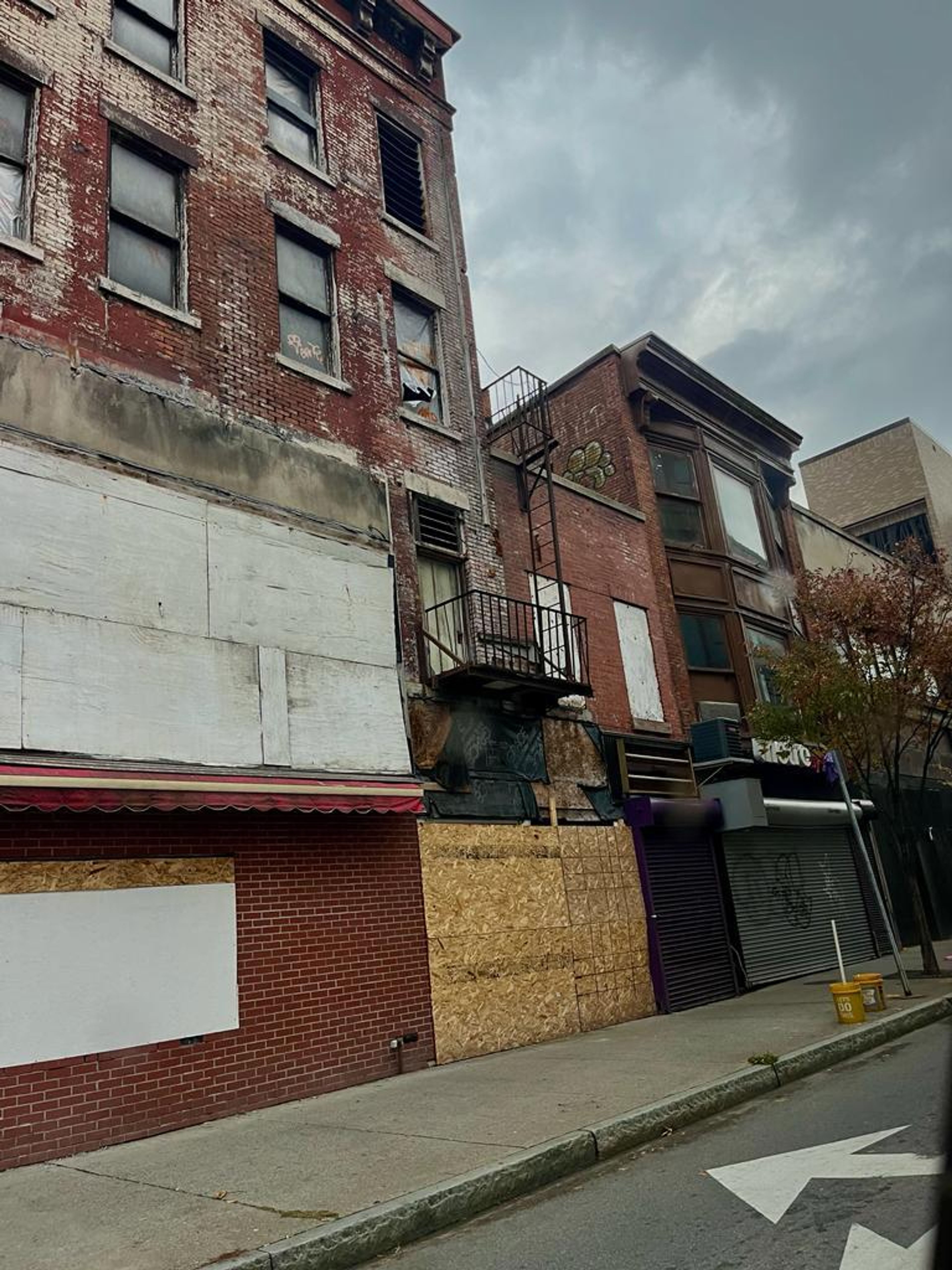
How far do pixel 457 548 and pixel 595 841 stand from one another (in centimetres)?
468

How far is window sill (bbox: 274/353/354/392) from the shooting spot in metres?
11.6

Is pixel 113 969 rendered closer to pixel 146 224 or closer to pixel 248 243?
pixel 146 224

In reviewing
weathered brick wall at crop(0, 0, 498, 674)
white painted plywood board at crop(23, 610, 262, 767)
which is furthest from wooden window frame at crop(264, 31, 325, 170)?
white painted plywood board at crop(23, 610, 262, 767)

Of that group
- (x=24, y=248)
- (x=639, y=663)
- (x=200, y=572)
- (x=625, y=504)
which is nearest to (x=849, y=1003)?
(x=639, y=663)

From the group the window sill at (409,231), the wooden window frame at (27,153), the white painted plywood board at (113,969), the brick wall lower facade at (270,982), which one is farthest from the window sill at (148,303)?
the white painted plywood board at (113,969)

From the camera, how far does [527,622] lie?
1359cm

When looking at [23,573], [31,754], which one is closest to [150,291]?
[23,573]

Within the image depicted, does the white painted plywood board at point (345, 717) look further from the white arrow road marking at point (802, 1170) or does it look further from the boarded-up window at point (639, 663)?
the boarded-up window at point (639, 663)

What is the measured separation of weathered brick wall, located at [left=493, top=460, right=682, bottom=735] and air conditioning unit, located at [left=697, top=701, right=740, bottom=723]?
89cm

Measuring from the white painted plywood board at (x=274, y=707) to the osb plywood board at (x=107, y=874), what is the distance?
116cm

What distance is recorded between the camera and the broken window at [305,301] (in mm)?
12312

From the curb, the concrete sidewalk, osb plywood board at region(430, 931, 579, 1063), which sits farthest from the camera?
osb plywood board at region(430, 931, 579, 1063)

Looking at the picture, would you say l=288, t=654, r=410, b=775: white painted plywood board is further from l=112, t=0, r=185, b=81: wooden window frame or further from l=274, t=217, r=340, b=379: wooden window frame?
l=112, t=0, r=185, b=81: wooden window frame

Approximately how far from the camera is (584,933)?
40.6 ft
